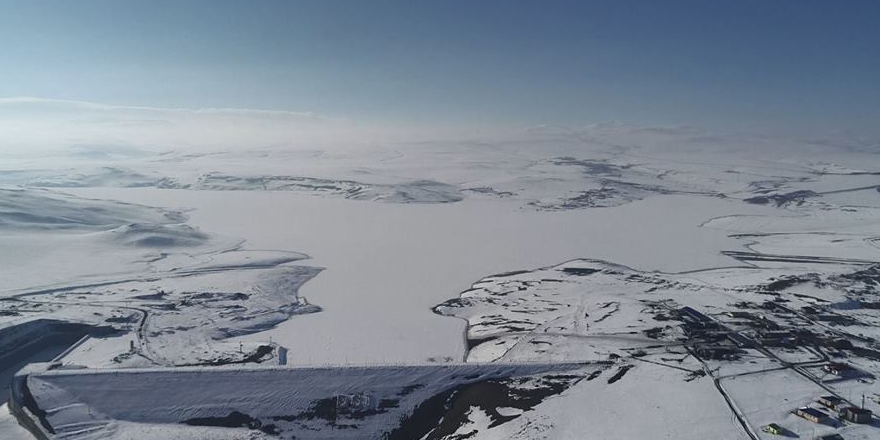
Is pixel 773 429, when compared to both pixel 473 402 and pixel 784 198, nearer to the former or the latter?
pixel 473 402

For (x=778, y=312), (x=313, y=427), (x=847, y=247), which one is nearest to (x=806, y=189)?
(x=847, y=247)

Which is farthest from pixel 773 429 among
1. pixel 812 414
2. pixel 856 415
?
pixel 856 415

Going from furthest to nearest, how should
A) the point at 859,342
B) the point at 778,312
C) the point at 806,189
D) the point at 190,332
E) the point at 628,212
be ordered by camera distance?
the point at 806,189, the point at 628,212, the point at 778,312, the point at 190,332, the point at 859,342

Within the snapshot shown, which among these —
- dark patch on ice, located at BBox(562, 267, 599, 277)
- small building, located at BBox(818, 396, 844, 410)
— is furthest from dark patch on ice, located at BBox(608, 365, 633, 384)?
dark patch on ice, located at BBox(562, 267, 599, 277)

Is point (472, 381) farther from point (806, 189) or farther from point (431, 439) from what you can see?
point (806, 189)

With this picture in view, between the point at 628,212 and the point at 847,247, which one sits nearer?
the point at 847,247

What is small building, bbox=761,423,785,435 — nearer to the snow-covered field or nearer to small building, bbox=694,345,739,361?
the snow-covered field
